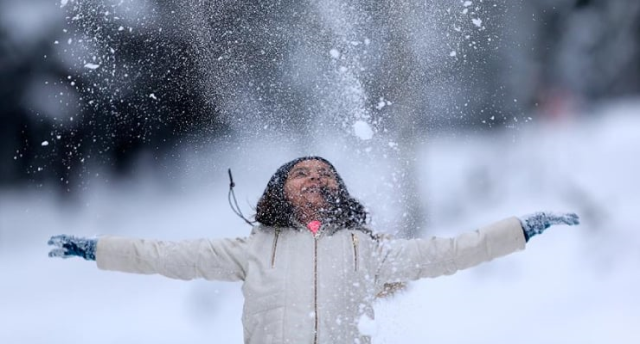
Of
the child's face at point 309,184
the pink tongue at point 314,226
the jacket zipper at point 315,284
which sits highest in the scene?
the child's face at point 309,184

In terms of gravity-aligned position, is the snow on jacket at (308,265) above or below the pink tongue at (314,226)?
below

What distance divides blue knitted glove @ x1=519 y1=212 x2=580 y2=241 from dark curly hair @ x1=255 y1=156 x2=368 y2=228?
0.48m

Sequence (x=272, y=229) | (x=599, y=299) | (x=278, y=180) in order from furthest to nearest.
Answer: (x=599, y=299) → (x=278, y=180) → (x=272, y=229)

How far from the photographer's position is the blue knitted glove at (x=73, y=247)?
6.26ft

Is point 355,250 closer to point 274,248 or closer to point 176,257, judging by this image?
point 274,248

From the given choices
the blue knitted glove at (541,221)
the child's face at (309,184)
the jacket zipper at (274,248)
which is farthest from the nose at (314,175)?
the blue knitted glove at (541,221)

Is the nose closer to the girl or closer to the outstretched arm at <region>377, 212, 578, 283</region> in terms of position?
the girl

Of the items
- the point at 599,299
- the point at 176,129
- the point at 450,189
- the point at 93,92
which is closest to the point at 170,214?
the point at 176,129

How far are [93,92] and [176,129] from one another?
406 millimetres

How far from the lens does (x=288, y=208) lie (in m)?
1.98

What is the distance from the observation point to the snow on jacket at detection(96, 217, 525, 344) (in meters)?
1.81

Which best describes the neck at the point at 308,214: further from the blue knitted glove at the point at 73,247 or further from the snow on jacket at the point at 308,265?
the blue knitted glove at the point at 73,247

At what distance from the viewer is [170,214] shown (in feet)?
9.91

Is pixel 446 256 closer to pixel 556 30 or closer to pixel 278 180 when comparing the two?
pixel 278 180
